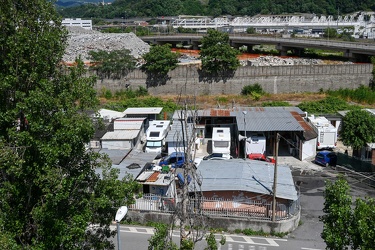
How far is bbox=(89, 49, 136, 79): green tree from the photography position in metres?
32.7

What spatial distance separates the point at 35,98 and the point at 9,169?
113 cm

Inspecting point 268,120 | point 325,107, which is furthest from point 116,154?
point 325,107

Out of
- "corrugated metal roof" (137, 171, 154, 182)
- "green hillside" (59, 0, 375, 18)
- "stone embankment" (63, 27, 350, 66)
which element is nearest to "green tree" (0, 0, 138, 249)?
"corrugated metal roof" (137, 171, 154, 182)

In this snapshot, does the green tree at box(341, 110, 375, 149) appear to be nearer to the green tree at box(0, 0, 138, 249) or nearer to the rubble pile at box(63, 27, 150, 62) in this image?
the green tree at box(0, 0, 138, 249)

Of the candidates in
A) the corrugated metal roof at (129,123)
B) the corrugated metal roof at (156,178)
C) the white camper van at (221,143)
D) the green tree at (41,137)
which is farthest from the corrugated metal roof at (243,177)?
the green tree at (41,137)

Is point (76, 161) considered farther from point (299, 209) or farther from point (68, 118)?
point (299, 209)

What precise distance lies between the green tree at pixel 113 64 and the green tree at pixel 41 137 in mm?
25305

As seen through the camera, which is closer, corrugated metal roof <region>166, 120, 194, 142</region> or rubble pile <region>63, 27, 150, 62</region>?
corrugated metal roof <region>166, 120, 194, 142</region>

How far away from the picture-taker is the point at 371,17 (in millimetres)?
92938

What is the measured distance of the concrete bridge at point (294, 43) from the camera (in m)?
40.2

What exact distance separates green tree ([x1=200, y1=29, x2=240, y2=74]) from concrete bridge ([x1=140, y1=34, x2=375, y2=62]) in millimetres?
13507

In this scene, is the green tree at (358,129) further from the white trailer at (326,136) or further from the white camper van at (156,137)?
the white camper van at (156,137)

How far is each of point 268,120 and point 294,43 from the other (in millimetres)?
27633

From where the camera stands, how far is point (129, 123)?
21.2 m
